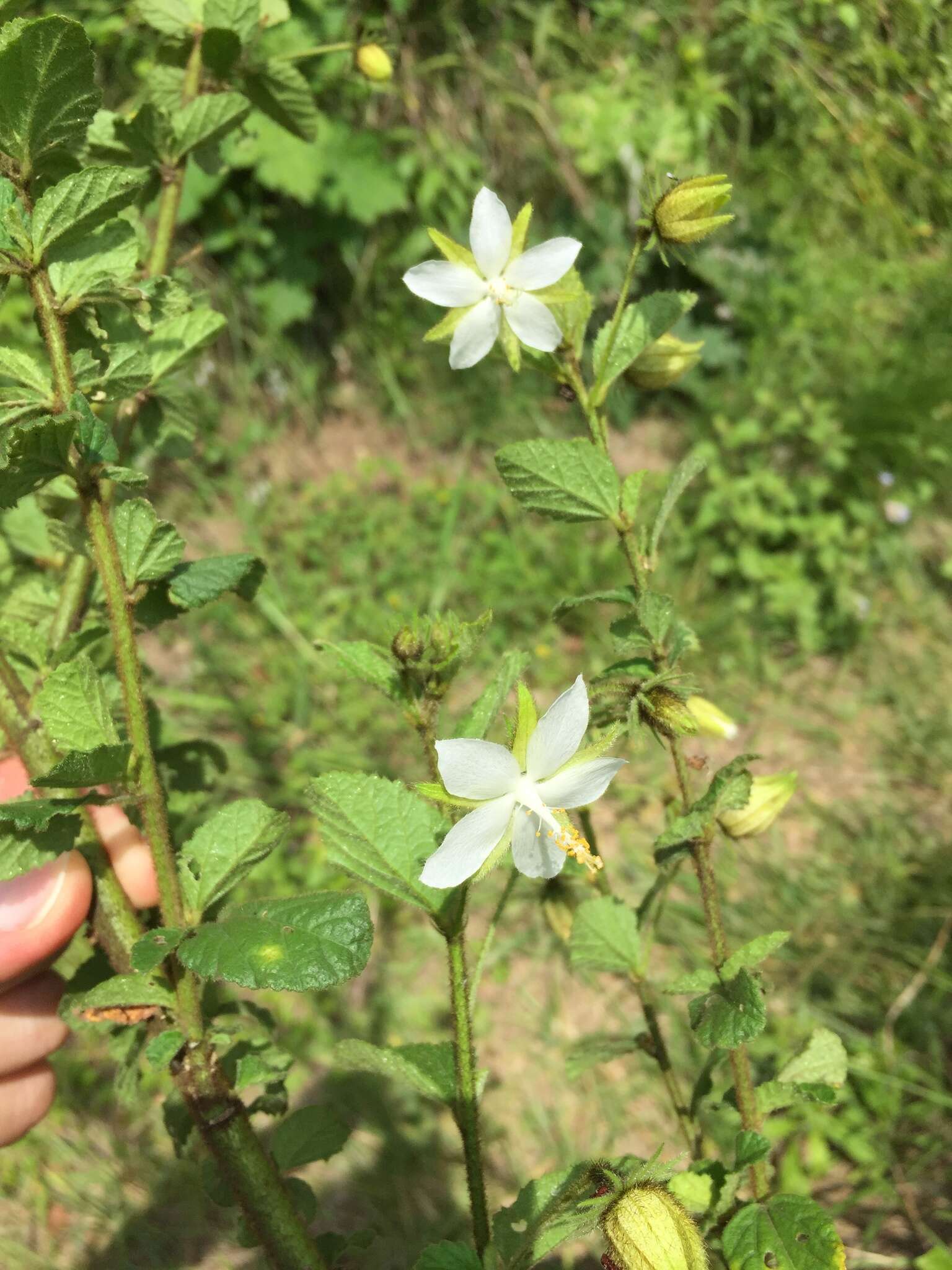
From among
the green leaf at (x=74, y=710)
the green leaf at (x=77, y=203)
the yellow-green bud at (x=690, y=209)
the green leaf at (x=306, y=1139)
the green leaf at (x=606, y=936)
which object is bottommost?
the green leaf at (x=306, y=1139)

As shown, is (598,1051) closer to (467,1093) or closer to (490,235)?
(467,1093)

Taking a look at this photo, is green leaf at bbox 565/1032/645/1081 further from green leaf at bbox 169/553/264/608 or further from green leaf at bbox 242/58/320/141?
green leaf at bbox 242/58/320/141

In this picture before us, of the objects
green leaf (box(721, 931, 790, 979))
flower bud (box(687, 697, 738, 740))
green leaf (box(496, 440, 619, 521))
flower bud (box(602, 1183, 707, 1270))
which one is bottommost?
flower bud (box(602, 1183, 707, 1270))

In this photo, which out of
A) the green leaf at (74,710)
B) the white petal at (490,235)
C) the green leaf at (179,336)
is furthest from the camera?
the green leaf at (179,336)

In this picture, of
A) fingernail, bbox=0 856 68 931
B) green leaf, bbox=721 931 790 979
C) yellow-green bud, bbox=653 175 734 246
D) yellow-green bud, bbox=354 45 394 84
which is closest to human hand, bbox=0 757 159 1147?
fingernail, bbox=0 856 68 931

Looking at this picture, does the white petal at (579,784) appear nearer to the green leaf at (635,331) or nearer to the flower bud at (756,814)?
the flower bud at (756,814)

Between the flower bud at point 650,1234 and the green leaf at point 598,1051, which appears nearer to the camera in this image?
the flower bud at point 650,1234

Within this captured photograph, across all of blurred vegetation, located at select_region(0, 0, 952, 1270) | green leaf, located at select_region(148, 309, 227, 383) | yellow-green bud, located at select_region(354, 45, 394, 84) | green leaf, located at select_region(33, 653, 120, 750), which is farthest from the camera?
blurred vegetation, located at select_region(0, 0, 952, 1270)

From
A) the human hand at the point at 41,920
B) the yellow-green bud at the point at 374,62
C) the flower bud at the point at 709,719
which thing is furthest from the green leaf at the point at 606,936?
the yellow-green bud at the point at 374,62
